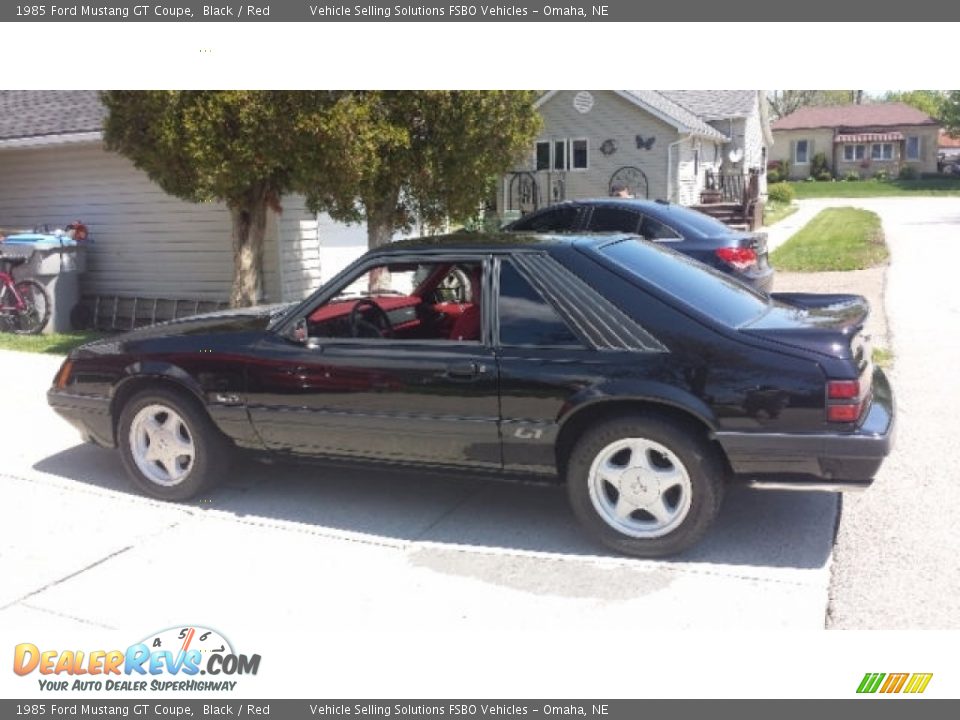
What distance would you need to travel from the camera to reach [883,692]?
329 cm

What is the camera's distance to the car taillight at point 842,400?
150 inches

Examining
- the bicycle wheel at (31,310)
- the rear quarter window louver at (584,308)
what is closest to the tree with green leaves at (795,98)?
the bicycle wheel at (31,310)

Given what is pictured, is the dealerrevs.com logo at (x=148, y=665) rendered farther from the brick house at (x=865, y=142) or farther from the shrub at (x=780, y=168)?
the brick house at (x=865, y=142)

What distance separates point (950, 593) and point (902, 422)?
2.71m

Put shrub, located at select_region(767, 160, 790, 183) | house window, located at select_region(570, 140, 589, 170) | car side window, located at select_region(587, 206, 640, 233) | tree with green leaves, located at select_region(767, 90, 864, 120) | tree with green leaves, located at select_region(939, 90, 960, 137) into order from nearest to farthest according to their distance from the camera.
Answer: car side window, located at select_region(587, 206, 640, 233)
house window, located at select_region(570, 140, 589, 170)
shrub, located at select_region(767, 160, 790, 183)
tree with green leaves, located at select_region(939, 90, 960, 137)
tree with green leaves, located at select_region(767, 90, 864, 120)

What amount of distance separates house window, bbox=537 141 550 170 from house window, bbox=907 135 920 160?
4078 cm

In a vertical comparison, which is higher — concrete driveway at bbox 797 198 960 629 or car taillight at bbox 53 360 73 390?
car taillight at bbox 53 360 73 390

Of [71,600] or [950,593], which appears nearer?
[950,593]

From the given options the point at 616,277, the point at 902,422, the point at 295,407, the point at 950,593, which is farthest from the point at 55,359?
the point at 950,593

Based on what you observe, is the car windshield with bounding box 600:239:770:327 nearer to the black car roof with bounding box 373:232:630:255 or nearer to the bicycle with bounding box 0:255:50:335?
the black car roof with bounding box 373:232:630:255

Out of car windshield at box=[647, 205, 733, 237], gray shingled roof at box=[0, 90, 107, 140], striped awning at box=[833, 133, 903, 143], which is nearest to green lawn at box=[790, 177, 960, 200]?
striped awning at box=[833, 133, 903, 143]

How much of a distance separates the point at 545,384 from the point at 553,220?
266 inches

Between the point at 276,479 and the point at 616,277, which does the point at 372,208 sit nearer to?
the point at 276,479

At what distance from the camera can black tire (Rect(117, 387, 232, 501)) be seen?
201 inches
